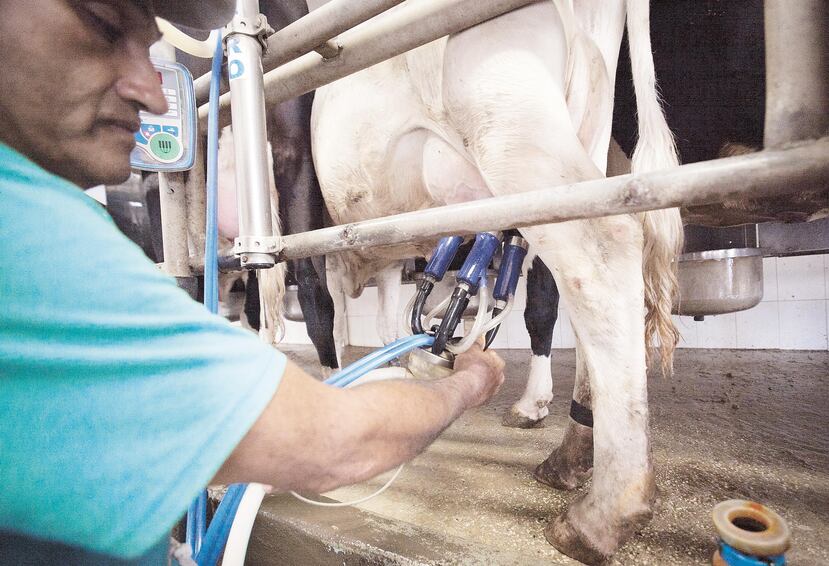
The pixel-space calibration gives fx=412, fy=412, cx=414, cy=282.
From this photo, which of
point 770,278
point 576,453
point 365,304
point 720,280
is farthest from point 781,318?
point 365,304

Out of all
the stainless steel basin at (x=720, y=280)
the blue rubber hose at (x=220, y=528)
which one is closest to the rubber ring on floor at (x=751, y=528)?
the blue rubber hose at (x=220, y=528)

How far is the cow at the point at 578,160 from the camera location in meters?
0.86

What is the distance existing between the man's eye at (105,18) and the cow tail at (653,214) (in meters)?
1.11

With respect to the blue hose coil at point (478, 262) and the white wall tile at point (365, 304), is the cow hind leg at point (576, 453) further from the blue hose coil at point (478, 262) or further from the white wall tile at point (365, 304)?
the white wall tile at point (365, 304)

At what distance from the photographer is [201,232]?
1202mm

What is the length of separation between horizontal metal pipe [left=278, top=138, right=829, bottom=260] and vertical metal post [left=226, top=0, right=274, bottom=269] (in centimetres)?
22

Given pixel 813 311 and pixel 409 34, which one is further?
pixel 813 311

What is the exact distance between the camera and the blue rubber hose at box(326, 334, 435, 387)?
2.52 ft

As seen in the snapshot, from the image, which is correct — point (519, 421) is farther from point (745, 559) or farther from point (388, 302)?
point (388, 302)

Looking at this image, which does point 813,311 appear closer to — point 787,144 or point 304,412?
point 787,144

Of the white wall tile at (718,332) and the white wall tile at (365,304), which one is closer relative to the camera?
the white wall tile at (718,332)

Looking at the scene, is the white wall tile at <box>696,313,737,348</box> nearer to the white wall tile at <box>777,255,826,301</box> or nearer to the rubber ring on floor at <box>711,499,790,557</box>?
the white wall tile at <box>777,255,826,301</box>

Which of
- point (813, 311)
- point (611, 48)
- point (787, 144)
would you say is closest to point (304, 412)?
point (787, 144)

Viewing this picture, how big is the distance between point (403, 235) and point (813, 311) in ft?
10.6
